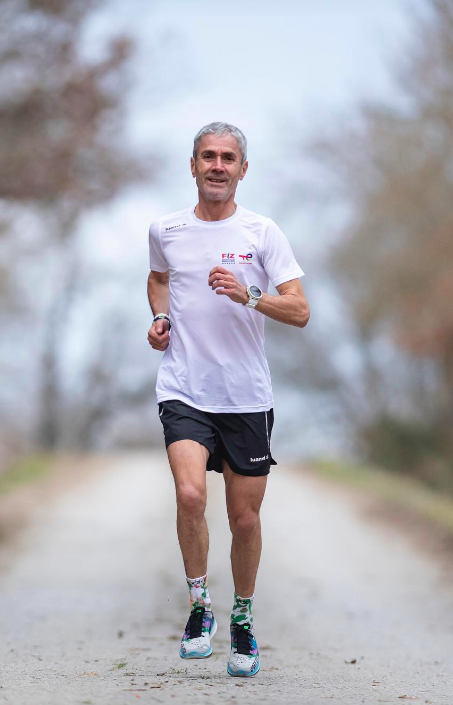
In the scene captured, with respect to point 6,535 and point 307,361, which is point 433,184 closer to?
point 6,535

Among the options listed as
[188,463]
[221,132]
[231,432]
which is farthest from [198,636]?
[221,132]

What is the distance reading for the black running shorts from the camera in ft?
18.4

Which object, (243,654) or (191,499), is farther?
(243,654)

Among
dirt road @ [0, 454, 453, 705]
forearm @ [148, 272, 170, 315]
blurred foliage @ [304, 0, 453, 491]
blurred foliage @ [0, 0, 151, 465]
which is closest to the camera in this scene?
dirt road @ [0, 454, 453, 705]

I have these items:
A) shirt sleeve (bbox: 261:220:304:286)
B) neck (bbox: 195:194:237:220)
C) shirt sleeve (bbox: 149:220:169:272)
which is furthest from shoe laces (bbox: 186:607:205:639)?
neck (bbox: 195:194:237:220)

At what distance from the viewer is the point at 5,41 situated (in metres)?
12.2

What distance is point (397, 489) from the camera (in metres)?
18.2

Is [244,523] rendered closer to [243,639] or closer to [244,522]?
[244,522]

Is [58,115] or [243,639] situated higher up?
[58,115]

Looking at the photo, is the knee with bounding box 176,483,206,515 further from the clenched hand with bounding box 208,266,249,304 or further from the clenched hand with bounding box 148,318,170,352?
the clenched hand with bounding box 208,266,249,304

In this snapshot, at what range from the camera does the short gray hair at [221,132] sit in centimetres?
568

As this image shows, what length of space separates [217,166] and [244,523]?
1773mm

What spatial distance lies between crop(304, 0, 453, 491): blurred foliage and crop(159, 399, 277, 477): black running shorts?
1036 cm

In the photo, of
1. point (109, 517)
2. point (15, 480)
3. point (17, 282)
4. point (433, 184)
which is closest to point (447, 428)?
point (433, 184)
